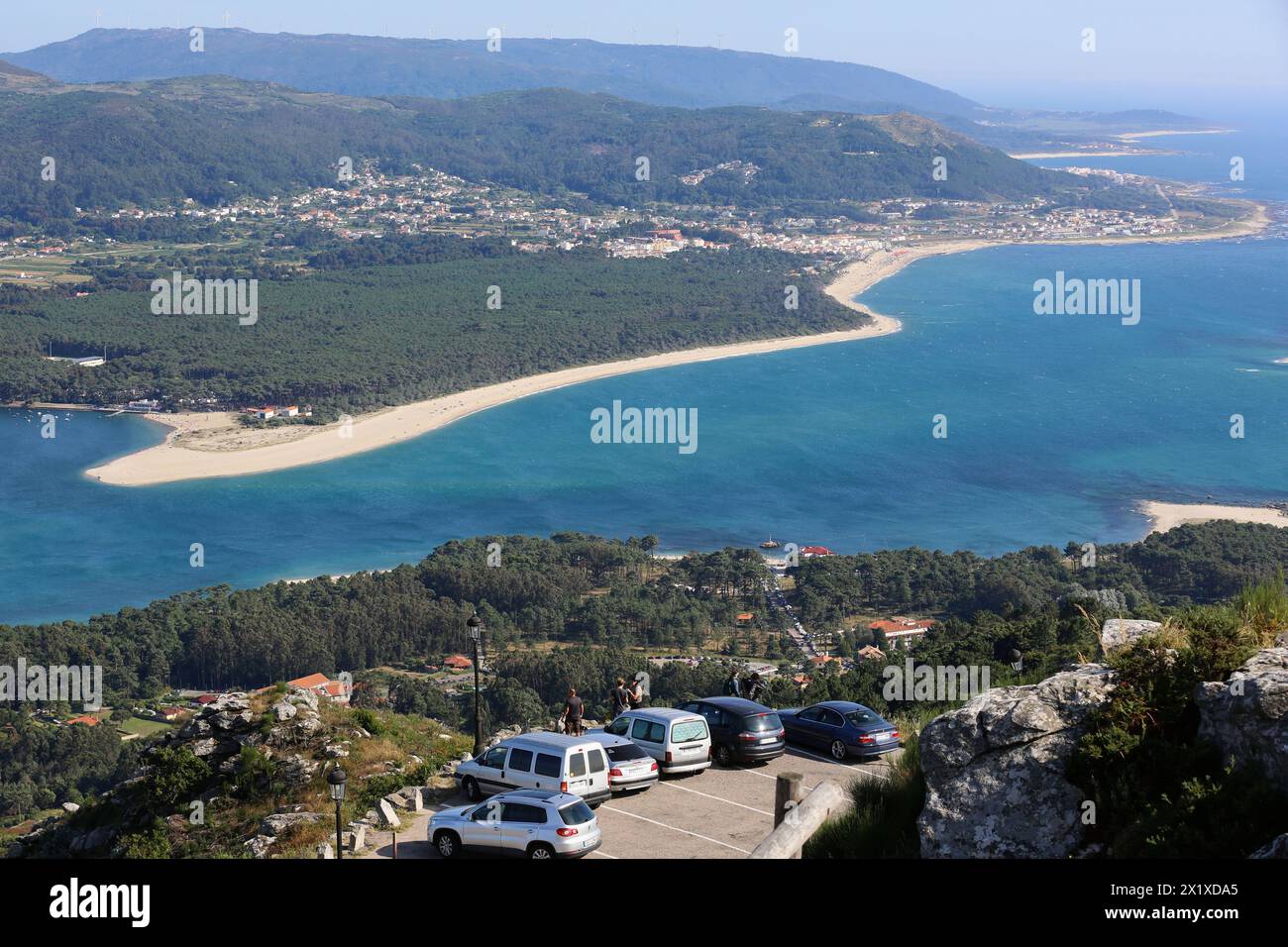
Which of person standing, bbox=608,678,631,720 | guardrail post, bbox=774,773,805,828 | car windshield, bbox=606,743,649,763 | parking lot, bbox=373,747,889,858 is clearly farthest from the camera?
person standing, bbox=608,678,631,720

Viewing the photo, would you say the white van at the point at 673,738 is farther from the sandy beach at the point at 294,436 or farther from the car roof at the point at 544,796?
the sandy beach at the point at 294,436

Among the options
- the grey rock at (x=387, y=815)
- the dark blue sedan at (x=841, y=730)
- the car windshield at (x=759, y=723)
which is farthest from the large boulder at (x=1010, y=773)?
the dark blue sedan at (x=841, y=730)

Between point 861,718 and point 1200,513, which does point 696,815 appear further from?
point 1200,513

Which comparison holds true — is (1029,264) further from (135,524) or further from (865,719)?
(865,719)

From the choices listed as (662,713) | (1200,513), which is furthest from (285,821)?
(1200,513)

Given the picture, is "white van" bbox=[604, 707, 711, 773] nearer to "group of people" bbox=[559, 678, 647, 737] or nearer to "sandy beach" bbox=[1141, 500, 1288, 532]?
"group of people" bbox=[559, 678, 647, 737]

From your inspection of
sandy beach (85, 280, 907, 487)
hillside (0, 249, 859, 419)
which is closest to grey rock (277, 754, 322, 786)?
sandy beach (85, 280, 907, 487)
